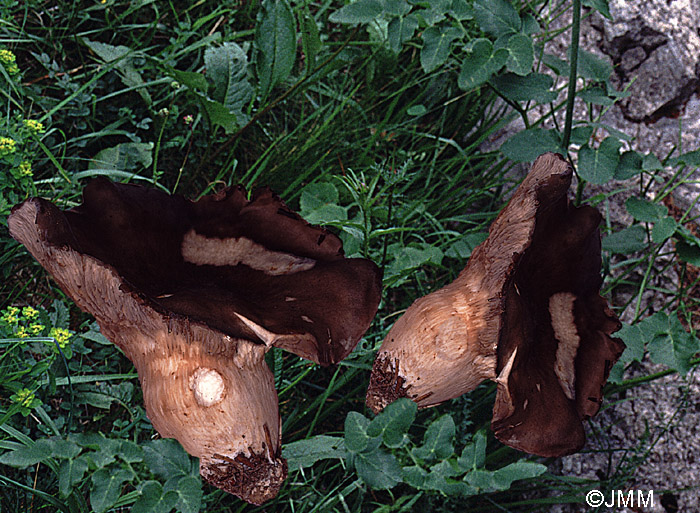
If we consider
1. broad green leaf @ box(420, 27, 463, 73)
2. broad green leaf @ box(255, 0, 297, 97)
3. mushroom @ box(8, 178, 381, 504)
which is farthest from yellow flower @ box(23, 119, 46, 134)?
broad green leaf @ box(420, 27, 463, 73)

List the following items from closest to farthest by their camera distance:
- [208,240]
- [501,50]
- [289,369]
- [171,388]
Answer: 1. [171,388]
2. [208,240]
3. [501,50]
4. [289,369]

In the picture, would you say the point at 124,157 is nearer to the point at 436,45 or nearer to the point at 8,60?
the point at 8,60

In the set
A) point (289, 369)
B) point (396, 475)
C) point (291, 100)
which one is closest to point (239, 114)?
point (291, 100)

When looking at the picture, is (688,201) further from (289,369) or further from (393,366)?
(289,369)

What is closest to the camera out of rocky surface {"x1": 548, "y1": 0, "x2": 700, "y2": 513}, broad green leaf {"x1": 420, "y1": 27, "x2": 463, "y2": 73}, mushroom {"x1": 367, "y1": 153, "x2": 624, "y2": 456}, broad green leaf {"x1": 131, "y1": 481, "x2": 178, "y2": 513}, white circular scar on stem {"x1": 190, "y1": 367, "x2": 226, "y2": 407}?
broad green leaf {"x1": 131, "y1": 481, "x2": 178, "y2": 513}

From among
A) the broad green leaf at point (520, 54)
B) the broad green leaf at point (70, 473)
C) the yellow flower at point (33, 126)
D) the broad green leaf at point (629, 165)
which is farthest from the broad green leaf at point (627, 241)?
Result: the yellow flower at point (33, 126)

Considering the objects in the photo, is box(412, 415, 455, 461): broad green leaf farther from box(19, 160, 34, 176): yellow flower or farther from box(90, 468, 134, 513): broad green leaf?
box(19, 160, 34, 176): yellow flower

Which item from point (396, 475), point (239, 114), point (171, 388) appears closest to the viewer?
point (396, 475)

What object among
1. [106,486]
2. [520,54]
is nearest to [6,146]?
[106,486]
